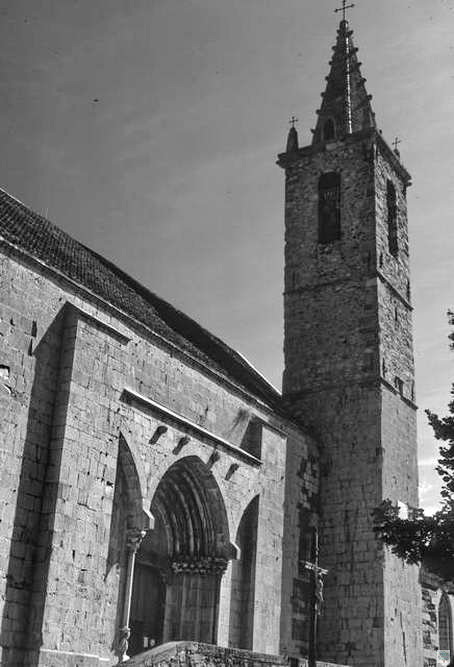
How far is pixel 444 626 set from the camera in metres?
27.6

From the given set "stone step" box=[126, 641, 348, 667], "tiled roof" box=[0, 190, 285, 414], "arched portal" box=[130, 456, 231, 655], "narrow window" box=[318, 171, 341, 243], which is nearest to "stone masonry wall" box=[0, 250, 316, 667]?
"tiled roof" box=[0, 190, 285, 414]

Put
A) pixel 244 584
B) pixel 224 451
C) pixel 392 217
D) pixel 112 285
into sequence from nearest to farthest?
pixel 224 451 < pixel 244 584 < pixel 112 285 < pixel 392 217

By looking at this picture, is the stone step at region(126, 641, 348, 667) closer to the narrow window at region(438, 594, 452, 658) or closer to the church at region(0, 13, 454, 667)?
the church at region(0, 13, 454, 667)

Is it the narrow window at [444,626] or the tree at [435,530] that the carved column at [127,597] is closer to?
the tree at [435,530]

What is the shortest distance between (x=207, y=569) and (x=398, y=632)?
600 centimetres

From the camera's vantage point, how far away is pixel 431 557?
1587 centimetres

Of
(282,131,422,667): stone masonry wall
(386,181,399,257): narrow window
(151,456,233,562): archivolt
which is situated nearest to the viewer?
(151,456,233,562): archivolt

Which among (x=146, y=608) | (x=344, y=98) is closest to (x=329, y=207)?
(x=344, y=98)

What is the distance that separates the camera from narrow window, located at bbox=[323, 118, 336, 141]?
2722cm

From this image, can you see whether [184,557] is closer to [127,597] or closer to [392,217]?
[127,597]

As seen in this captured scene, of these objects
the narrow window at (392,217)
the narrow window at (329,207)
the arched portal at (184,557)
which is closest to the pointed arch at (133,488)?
the arched portal at (184,557)

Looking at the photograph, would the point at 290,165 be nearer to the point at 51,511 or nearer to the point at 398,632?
the point at 398,632

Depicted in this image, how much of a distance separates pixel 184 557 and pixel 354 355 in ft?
26.8

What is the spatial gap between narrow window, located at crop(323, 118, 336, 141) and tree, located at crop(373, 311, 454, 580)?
39.6ft
